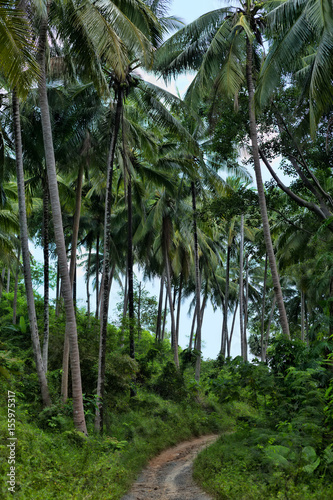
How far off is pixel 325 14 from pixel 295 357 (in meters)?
7.18

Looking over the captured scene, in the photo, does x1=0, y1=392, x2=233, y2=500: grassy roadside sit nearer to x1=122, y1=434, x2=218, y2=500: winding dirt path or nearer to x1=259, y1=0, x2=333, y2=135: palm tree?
x1=122, y1=434, x2=218, y2=500: winding dirt path

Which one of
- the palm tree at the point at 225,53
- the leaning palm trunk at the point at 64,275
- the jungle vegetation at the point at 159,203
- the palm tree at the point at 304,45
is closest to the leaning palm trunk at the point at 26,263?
the jungle vegetation at the point at 159,203

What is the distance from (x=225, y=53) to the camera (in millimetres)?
13562

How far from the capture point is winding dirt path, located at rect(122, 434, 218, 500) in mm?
8148

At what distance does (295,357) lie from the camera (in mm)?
9500

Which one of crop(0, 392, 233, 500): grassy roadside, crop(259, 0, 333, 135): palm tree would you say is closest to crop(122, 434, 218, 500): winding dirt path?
→ crop(0, 392, 233, 500): grassy roadside

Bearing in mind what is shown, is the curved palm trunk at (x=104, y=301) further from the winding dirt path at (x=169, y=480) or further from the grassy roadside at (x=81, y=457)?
the winding dirt path at (x=169, y=480)

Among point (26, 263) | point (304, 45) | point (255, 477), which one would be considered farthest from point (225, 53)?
point (255, 477)

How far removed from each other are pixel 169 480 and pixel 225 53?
11.2 m

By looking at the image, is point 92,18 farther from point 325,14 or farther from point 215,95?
point 215,95

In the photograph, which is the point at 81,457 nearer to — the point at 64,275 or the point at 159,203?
the point at 64,275

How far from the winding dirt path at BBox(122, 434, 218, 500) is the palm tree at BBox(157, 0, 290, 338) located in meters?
4.32

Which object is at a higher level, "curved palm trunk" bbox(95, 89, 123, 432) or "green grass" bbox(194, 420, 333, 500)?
"curved palm trunk" bbox(95, 89, 123, 432)

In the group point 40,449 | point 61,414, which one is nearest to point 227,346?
point 61,414
